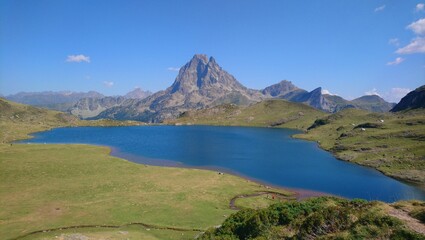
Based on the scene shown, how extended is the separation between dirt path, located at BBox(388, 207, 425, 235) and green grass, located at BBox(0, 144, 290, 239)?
102 ft

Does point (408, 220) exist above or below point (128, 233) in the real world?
above

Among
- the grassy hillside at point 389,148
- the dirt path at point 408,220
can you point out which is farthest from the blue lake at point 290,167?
the dirt path at point 408,220

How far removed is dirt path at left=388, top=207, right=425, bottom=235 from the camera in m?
24.9

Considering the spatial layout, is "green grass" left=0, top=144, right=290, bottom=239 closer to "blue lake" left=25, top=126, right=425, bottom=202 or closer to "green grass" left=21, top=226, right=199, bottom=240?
"green grass" left=21, top=226, right=199, bottom=240

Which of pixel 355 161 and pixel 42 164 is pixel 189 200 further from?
pixel 355 161

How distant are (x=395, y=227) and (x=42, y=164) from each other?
99.7 metres

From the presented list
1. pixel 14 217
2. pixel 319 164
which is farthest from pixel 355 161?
pixel 14 217

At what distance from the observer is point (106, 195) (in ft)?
224

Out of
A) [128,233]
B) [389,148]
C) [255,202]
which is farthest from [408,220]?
[389,148]

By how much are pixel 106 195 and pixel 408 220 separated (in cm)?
5899

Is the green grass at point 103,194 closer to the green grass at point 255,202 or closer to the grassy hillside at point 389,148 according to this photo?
the green grass at point 255,202

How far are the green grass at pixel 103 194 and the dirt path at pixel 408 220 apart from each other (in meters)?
31.2

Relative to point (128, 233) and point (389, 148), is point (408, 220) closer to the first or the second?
point (128, 233)

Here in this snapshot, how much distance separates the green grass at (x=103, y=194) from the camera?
176ft
